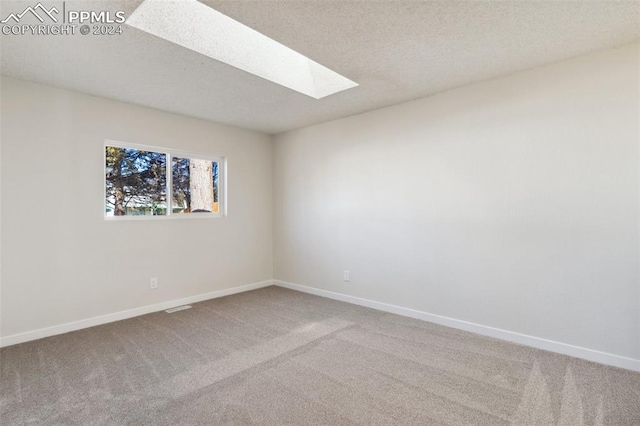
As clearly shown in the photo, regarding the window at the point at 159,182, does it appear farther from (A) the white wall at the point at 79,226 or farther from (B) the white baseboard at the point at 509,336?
(B) the white baseboard at the point at 509,336

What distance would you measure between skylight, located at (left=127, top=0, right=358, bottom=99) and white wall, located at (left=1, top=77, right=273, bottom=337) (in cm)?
169

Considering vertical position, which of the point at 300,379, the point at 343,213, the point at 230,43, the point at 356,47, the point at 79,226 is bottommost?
the point at 300,379

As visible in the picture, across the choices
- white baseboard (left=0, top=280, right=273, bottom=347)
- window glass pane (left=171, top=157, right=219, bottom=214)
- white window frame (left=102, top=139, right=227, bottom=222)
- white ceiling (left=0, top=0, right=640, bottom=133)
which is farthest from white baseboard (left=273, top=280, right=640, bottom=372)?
white ceiling (left=0, top=0, right=640, bottom=133)

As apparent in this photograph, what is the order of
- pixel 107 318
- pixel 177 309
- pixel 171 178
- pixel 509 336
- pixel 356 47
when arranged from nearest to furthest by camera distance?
pixel 356 47 < pixel 509 336 < pixel 107 318 < pixel 177 309 < pixel 171 178

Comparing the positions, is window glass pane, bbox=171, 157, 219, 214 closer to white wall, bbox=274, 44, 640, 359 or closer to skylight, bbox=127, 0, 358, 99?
white wall, bbox=274, 44, 640, 359

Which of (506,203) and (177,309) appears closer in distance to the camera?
(506,203)

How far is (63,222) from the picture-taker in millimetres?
3094

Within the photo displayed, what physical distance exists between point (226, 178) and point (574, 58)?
400 cm

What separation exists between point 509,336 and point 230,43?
3537mm

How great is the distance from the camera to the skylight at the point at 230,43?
213 cm

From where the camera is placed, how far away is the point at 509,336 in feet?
9.39

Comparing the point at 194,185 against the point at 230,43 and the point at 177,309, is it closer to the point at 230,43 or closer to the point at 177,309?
the point at 177,309

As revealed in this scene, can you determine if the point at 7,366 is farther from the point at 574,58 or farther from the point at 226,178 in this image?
the point at 574,58

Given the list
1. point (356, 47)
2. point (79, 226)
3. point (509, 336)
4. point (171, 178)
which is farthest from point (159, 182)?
point (509, 336)
